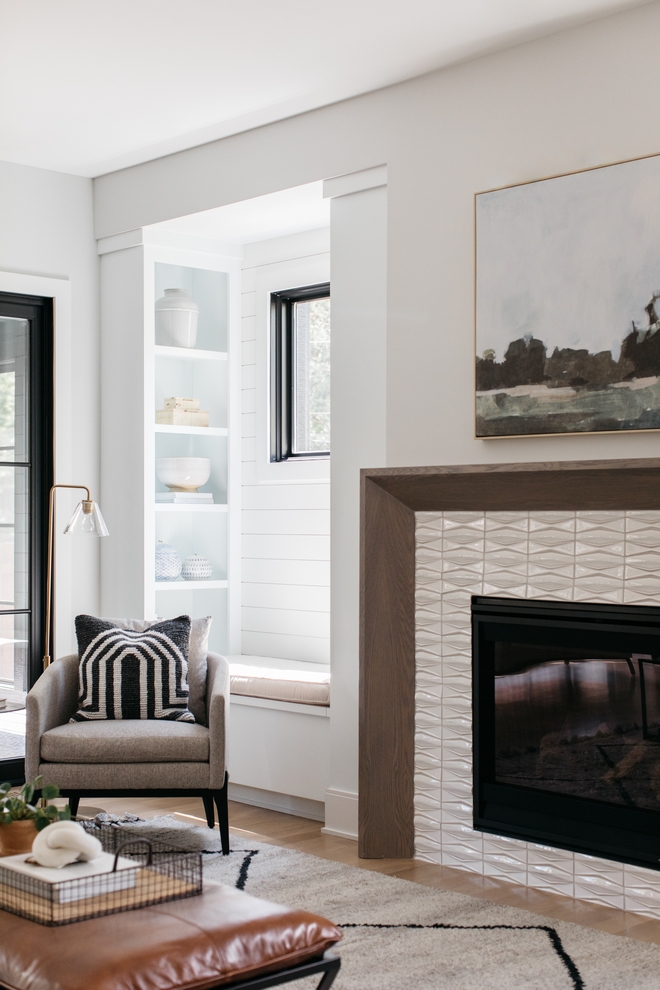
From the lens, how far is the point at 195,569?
16.7 feet

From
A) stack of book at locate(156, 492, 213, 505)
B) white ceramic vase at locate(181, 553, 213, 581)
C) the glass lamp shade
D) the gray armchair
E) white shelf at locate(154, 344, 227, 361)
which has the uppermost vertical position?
white shelf at locate(154, 344, 227, 361)

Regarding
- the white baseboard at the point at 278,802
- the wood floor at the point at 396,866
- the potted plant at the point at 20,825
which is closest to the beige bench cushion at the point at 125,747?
the wood floor at the point at 396,866

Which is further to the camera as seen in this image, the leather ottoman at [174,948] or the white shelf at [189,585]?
the white shelf at [189,585]

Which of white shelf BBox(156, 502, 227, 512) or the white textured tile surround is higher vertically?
white shelf BBox(156, 502, 227, 512)

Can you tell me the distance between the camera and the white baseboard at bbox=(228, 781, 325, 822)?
4.28 m

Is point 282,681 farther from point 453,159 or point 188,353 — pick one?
point 453,159

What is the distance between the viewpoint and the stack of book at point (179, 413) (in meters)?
4.98

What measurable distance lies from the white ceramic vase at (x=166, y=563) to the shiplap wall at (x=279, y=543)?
370 millimetres

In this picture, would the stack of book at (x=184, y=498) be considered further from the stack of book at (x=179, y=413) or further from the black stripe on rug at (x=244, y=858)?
the black stripe on rug at (x=244, y=858)

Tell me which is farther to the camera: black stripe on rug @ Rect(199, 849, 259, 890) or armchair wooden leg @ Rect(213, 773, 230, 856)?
armchair wooden leg @ Rect(213, 773, 230, 856)

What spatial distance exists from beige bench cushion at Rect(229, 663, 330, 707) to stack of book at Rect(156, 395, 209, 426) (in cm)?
117

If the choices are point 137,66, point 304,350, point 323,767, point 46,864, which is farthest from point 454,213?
point 46,864

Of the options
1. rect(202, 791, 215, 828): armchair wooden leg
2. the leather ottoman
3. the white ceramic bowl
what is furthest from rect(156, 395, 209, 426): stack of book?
the leather ottoman

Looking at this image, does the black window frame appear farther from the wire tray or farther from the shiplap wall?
the wire tray
